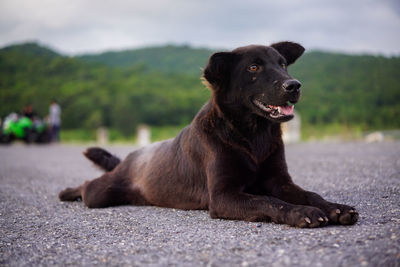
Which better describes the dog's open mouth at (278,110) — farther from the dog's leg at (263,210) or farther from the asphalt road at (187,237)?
the asphalt road at (187,237)

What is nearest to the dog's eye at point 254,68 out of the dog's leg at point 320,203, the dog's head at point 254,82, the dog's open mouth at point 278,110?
A: the dog's head at point 254,82

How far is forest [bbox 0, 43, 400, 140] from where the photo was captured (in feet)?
95.2

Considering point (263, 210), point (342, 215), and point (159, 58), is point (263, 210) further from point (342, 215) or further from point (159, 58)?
point (159, 58)

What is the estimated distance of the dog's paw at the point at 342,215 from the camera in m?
3.33

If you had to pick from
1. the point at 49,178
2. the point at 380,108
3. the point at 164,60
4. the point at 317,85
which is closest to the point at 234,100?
the point at 49,178

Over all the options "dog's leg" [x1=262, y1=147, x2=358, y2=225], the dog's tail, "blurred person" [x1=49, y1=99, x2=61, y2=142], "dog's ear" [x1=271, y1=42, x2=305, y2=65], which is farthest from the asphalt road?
"blurred person" [x1=49, y1=99, x2=61, y2=142]

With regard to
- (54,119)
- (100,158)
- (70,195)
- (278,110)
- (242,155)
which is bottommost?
(54,119)

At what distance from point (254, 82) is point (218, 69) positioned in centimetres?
43

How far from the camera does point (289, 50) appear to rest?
4.88 m

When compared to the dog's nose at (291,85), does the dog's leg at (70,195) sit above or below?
below

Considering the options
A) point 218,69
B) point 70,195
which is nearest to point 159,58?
point 70,195

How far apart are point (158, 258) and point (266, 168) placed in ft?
6.12

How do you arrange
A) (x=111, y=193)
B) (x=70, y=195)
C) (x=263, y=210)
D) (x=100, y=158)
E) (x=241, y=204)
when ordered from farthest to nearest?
(x=100, y=158), (x=70, y=195), (x=111, y=193), (x=241, y=204), (x=263, y=210)

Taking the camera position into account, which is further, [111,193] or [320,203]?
[111,193]
